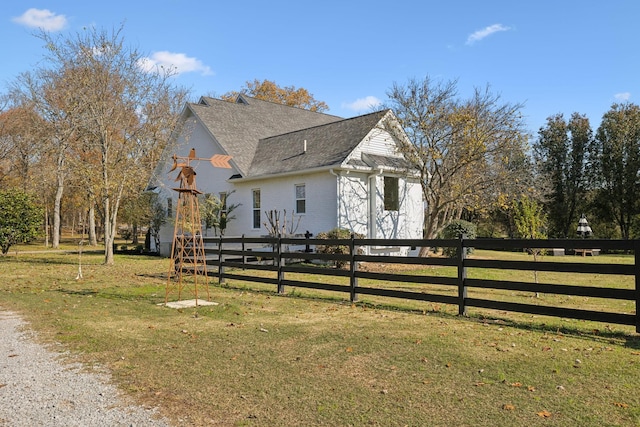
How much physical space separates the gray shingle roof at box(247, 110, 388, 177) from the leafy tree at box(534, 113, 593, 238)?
2288 cm

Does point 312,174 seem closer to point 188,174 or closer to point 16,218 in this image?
point 188,174

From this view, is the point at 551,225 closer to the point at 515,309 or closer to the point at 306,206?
the point at 306,206

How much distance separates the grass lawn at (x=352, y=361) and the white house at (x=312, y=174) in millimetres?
9661

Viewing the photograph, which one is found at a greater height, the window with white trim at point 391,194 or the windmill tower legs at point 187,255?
the window with white trim at point 391,194

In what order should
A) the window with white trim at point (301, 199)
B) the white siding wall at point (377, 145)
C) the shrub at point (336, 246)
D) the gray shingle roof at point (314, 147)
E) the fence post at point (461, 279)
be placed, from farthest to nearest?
the window with white trim at point (301, 199), the white siding wall at point (377, 145), the gray shingle roof at point (314, 147), the shrub at point (336, 246), the fence post at point (461, 279)

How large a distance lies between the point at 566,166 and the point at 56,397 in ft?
132

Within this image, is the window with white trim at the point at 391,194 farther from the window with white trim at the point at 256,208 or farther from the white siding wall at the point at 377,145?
the window with white trim at the point at 256,208

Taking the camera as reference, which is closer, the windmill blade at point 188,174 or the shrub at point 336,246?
the windmill blade at point 188,174

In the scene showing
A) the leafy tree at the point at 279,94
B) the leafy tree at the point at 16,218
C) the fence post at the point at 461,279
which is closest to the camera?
the fence post at the point at 461,279

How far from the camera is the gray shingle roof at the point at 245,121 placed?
23000 mm

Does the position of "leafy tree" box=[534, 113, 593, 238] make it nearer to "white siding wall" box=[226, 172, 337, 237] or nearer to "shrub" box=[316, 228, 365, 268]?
"white siding wall" box=[226, 172, 337, 237]

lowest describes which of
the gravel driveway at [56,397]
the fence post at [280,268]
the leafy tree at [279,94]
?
the gravel driveway at [56,397]

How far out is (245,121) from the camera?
1008 inches

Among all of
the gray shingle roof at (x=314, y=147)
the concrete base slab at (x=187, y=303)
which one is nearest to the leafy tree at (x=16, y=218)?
the gray shingle roof at (x=314, y=147)
